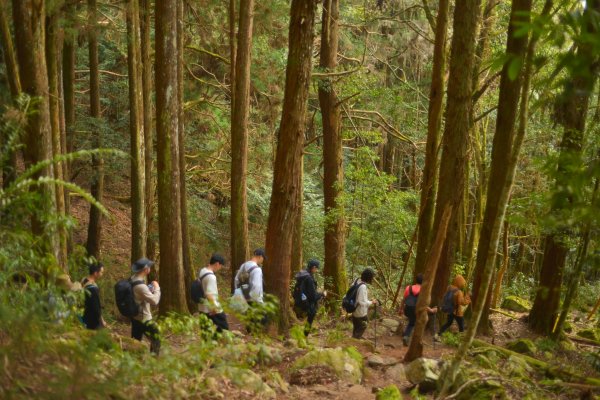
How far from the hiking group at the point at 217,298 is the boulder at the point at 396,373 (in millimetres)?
1780

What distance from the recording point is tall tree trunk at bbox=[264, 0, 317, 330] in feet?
31.0

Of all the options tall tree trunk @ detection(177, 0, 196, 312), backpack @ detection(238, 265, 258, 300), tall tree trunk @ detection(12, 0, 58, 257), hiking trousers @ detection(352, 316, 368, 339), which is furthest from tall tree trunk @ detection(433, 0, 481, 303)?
tall tree trunk @ detection(177, 0, 196, 312)

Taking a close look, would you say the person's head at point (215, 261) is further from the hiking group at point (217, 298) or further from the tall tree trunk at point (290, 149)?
the tall tree trunk at point (290, 149)

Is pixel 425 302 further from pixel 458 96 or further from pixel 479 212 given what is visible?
pixel 479 212

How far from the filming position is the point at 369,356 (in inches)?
396

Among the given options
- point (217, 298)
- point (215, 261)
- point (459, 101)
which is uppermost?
point (459, 101)

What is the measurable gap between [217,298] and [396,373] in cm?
375

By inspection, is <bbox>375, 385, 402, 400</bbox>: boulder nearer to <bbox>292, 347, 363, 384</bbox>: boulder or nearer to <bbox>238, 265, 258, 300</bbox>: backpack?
<bbox>292, 347, 363, 384</bbox>: boulder

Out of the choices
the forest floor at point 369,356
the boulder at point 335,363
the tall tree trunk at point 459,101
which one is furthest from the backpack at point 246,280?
the tall tree trunk at point 459,101

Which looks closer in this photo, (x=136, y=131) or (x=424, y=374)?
(x=424, y=374)

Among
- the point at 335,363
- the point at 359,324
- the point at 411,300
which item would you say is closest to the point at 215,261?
the point at 335,363

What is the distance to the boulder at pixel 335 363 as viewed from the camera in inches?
330

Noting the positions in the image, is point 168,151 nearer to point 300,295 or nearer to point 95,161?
point 300,295

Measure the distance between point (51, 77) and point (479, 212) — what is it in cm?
1538
